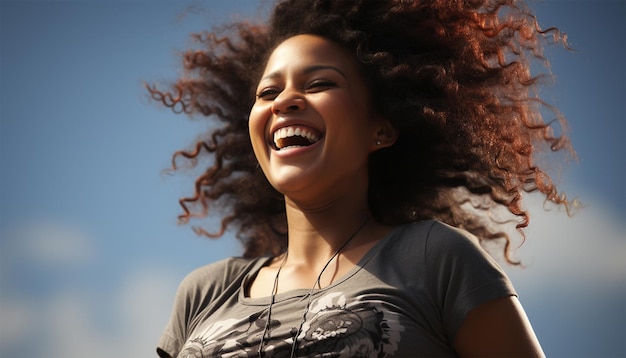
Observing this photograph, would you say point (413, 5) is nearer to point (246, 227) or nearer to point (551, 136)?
point (551, 136)

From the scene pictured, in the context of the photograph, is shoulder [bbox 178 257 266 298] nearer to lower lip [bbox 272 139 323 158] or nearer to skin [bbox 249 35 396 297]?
skin [bbox 249 35 396 297]

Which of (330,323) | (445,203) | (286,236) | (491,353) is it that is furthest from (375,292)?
(286,236)

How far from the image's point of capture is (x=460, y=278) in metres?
2.61

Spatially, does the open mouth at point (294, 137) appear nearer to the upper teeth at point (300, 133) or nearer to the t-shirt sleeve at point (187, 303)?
the upper teeth at point (300, 133)

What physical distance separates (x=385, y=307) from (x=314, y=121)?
31.0 inches

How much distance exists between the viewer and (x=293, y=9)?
3.52 meters

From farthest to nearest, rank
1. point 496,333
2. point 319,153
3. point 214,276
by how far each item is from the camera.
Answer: point 214,276
point 319,153
point 496,333

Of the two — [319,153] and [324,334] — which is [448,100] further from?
[324,334]

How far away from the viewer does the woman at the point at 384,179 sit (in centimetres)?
261

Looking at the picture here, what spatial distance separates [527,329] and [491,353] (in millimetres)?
146

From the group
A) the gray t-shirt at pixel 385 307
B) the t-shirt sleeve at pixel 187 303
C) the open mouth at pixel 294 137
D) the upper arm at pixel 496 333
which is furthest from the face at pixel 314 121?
the upper arm at pixel 496 333

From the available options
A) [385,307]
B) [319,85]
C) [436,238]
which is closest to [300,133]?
[319,85]

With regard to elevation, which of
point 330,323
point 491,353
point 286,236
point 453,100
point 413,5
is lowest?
point 491,353

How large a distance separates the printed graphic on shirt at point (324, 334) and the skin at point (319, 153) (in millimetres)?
212
